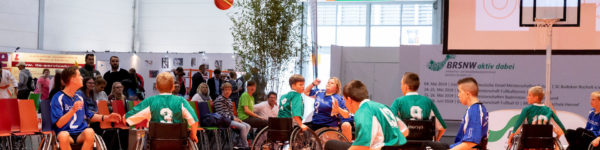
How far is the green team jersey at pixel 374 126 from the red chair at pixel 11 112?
407cm

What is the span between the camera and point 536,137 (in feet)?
19.9

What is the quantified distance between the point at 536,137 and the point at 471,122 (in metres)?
2.10

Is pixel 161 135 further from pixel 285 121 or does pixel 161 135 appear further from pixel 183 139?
pixel 285 121

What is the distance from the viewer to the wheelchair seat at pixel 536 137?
6055 millimetres

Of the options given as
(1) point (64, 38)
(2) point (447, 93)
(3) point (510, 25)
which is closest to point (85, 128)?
(3) point (510, 25)

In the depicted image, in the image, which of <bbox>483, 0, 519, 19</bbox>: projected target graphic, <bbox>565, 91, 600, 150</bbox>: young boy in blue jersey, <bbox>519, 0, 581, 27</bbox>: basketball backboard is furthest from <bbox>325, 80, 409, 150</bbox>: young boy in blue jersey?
<bbox>483, 0, 519, 19</bbox>: projected target graphic

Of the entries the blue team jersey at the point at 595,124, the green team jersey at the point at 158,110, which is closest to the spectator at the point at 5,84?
the green team jersey at the point at 158,110

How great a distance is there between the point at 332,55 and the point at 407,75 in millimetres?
7897

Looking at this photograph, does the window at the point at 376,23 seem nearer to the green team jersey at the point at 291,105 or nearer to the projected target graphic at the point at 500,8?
the projected target graphic at the point at 500,8

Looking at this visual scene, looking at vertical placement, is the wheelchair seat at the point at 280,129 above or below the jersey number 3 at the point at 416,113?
below

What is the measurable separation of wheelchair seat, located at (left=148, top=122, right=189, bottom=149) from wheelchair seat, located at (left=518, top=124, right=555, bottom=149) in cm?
349

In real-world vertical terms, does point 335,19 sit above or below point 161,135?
above

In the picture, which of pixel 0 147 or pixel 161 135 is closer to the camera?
pixel 161 135

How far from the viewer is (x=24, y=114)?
6.12m
